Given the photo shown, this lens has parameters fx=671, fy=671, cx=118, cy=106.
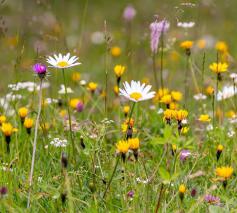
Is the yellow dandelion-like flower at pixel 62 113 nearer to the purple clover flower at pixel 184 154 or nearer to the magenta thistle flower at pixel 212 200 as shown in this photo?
the purple clover flower at pixel 184 154

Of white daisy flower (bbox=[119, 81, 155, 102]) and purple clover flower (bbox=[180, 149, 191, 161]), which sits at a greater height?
white daisy flower (bbox=[119, 81, 155, 102])

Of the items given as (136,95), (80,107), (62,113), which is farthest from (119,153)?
(62,113)

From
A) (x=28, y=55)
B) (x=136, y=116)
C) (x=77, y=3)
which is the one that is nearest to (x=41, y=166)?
(x=136, y=116)

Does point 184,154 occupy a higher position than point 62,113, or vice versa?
point 62,113

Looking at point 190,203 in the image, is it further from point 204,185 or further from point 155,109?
point 155,109

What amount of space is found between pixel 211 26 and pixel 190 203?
5470 millimetres

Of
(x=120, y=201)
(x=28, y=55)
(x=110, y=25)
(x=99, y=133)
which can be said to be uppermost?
(x=110, y=25)

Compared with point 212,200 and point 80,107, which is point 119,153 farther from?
point 80,107

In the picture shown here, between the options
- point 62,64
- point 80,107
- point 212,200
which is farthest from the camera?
point 80,107

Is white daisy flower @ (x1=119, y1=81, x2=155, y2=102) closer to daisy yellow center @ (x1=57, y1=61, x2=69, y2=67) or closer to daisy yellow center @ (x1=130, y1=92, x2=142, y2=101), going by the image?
daisy yellow center @ (x1=130, y1=92, x2=142, y2=101)

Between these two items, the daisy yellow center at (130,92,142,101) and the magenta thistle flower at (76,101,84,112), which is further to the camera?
the magenta thistle flower at (76,101,84,112)

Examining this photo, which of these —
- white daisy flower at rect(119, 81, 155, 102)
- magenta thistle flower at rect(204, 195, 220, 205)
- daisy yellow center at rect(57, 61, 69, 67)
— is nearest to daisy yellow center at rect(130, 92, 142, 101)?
white daisy flower at rect(119, 81, 155, 102)

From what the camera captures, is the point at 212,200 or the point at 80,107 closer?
the point at 212,200

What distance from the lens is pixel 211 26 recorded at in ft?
24.8
